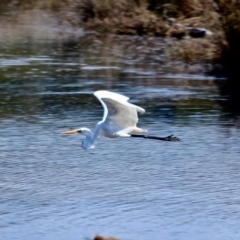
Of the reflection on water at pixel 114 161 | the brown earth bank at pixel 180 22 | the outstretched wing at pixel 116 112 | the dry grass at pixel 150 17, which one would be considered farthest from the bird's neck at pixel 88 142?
the dry grass at pixel 150 17

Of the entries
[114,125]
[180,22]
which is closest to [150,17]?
[180,22]

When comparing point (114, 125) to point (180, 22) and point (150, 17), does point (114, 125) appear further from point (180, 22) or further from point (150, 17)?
point (180, 22)

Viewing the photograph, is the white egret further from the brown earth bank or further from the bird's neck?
the brown earth bank

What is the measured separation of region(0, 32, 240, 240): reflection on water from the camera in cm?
1032

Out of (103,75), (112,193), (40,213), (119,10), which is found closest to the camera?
(40,213)

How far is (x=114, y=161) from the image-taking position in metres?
12.9

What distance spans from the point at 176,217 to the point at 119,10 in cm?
1619

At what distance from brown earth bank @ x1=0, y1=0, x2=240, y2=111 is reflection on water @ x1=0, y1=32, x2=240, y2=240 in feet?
3.06

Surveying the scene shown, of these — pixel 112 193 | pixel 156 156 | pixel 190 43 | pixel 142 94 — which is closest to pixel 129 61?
pixel 190 43

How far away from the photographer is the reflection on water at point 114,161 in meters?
10.3

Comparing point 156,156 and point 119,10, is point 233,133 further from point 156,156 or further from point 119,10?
point 119,10

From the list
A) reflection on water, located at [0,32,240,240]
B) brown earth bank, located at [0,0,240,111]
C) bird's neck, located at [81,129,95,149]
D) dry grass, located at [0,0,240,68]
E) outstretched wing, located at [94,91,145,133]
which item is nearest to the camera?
outstretched wing, located at [94,91,145,133]

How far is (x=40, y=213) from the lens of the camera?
10.6 meters

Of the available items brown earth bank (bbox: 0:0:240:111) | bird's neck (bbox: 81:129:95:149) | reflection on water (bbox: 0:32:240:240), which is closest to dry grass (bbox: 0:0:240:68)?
brown earth bank (bbox: 0:0:240:111)
